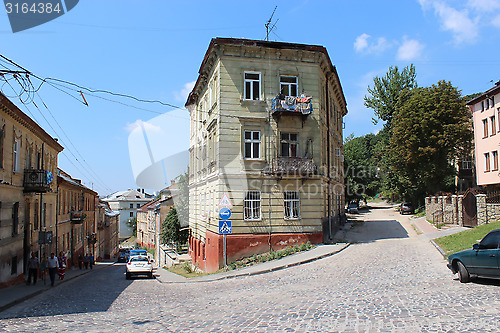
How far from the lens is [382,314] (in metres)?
8.94

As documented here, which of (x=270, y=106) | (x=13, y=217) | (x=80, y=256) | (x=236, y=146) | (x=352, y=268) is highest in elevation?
(x=270, y=106)

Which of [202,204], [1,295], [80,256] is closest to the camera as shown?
[1,295]

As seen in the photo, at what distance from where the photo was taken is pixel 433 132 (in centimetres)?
3869

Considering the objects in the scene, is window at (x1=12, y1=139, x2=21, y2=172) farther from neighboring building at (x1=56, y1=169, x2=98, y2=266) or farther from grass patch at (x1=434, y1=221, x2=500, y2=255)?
grass patch at (x1=434, y1=221, x2=500, y2=255)

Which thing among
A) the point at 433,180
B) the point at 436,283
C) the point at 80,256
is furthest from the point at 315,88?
the point at 80,256

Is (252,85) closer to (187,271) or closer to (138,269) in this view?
(138,269)

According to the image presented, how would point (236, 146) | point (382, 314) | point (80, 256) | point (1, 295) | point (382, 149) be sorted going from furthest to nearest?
point (382, 149), point (80, 256), point (236, 146), point (1, 295), point (382, 314)

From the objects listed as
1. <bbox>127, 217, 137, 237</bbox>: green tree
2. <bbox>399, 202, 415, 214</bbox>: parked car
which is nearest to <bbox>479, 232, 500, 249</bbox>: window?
<bbox>399, 202, 415, 214</bbox>: parked car

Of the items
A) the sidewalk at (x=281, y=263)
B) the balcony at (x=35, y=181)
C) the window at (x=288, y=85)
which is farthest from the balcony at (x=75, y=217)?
the window at (x=288, y=85)

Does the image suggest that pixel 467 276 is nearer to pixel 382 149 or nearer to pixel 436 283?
pixel 436 283

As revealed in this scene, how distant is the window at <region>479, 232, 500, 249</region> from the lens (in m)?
10.9

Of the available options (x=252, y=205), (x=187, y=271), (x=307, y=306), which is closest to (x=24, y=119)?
(x=252, y=205)

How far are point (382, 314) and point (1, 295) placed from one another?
46.6ft

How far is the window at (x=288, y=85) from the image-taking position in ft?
A: 76.3
